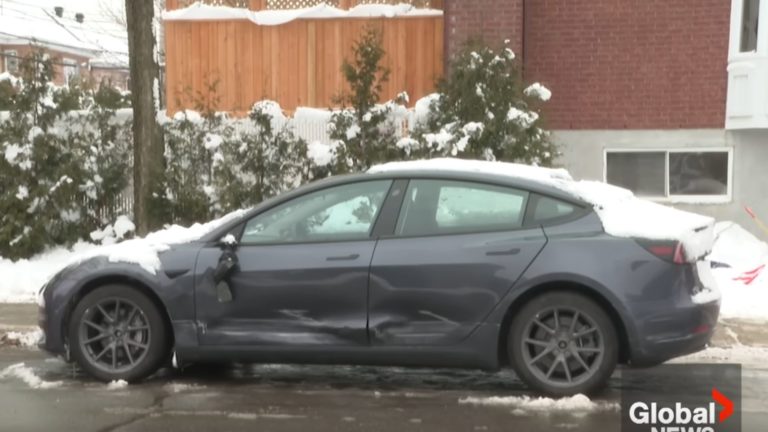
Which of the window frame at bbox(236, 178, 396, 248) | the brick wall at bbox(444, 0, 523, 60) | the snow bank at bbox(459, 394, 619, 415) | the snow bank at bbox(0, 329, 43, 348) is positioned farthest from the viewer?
the brick wall at bbox(444, 0, 523, 60)

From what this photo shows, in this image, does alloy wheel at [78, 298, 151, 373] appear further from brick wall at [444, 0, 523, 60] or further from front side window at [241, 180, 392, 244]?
brick wall at [444, 0, 523, 60]

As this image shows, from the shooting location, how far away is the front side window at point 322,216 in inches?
252

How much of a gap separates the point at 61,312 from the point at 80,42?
45005 mm

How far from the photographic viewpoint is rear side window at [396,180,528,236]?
6.26m

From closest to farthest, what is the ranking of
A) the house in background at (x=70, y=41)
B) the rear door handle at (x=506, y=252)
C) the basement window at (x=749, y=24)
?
the rear door handle at (x=506, y=252) < the basement window at (x=749, y=24) < the house in background at (x=70, y=41)

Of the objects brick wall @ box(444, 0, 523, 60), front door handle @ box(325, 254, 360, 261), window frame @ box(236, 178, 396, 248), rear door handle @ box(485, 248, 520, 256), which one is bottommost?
front door handle @ box(325, 254, 360, 261)

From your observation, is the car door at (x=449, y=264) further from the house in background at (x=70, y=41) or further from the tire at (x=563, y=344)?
the house in background at (x=70, y=41)

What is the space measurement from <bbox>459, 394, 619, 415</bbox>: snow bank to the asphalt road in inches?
1.2

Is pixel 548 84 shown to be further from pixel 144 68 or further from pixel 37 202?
pixel 37 202

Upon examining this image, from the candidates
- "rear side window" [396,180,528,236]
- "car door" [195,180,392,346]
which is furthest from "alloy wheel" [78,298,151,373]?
"rear side window" [396,180,528,236]

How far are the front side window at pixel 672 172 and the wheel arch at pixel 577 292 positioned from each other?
7.56m

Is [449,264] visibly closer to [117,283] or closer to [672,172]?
[117,283]

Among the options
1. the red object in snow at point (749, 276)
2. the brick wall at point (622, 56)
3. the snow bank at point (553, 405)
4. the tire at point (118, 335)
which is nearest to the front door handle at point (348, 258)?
the snow bank at point (553, 405)

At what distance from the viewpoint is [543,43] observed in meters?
13.3
